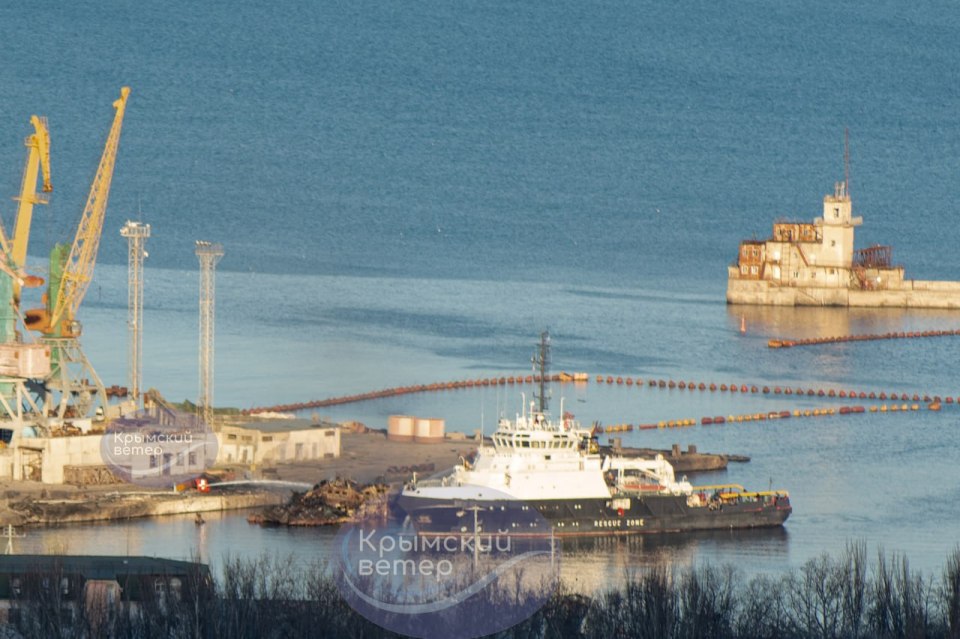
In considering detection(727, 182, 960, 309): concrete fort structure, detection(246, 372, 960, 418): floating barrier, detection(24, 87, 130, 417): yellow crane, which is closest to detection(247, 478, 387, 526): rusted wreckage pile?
detection(24, 87, 130, 417): yellow crane

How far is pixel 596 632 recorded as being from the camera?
42406 millimetres

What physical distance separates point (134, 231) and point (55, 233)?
88.2m

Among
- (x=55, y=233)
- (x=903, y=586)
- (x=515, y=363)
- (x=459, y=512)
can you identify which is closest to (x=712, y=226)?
(x=55, y=233)

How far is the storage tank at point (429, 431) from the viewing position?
74062 millimetres

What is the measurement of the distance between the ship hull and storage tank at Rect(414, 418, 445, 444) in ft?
44.3

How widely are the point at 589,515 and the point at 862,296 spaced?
7292 centimetres

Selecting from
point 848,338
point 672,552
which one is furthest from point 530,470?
point 848,338

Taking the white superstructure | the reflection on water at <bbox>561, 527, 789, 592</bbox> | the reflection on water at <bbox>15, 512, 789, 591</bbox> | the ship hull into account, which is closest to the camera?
the reflection on water at <bbox>15, 512, 789, 591</bbox>

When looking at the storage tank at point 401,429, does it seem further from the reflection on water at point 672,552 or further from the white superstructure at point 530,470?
the reflection on water at point 672,552

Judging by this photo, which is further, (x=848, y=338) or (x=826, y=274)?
(x=826, y=274)

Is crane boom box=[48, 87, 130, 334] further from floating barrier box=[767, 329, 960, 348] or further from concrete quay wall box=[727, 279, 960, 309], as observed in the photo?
concrete quay wall box=[727, 279, 960, 309]

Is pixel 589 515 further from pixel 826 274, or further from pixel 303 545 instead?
pixel 826 274

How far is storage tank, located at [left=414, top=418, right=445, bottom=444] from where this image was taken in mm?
74062

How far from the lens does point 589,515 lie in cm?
6066
